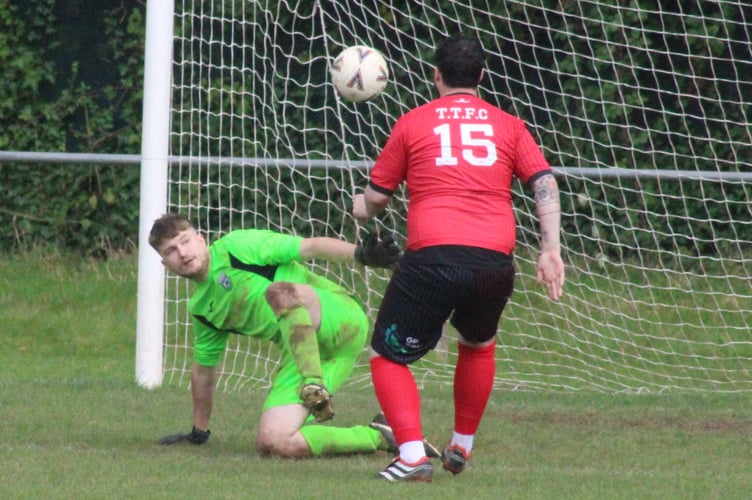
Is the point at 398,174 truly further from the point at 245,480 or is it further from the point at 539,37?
the point at 539,37

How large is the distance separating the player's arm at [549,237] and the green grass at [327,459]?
0.80m

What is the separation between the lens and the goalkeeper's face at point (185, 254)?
6027 millimetres

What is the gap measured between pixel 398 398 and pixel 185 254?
135 cm

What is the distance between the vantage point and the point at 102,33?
12570mm

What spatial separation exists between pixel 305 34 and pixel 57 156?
77.7 inches

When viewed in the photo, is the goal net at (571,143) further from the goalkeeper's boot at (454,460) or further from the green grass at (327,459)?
the goalkeeper's boot at (454,460)

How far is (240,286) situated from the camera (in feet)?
20.3

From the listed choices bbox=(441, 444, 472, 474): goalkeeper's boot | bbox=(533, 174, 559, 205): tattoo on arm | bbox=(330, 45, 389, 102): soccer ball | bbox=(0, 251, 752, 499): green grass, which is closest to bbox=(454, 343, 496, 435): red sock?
bbox=(441, 444, 472, 474): goalkeeper's boot

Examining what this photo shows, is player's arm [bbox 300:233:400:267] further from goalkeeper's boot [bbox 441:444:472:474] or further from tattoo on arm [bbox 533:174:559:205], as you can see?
goalkeeper's boot [bbox 441:444:472:474]

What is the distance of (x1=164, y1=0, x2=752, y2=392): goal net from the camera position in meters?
9.23

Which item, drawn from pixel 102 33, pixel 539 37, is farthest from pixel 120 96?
pixel 539 37

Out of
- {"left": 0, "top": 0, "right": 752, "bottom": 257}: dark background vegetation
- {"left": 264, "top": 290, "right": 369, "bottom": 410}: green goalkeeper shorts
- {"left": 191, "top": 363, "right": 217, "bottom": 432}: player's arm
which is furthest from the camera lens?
{"left": 0, "top": 0, "right": 752, "bottom": 257}: dark background vegetation

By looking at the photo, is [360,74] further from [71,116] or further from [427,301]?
[71,116]

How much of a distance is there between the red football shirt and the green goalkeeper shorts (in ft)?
3.48
